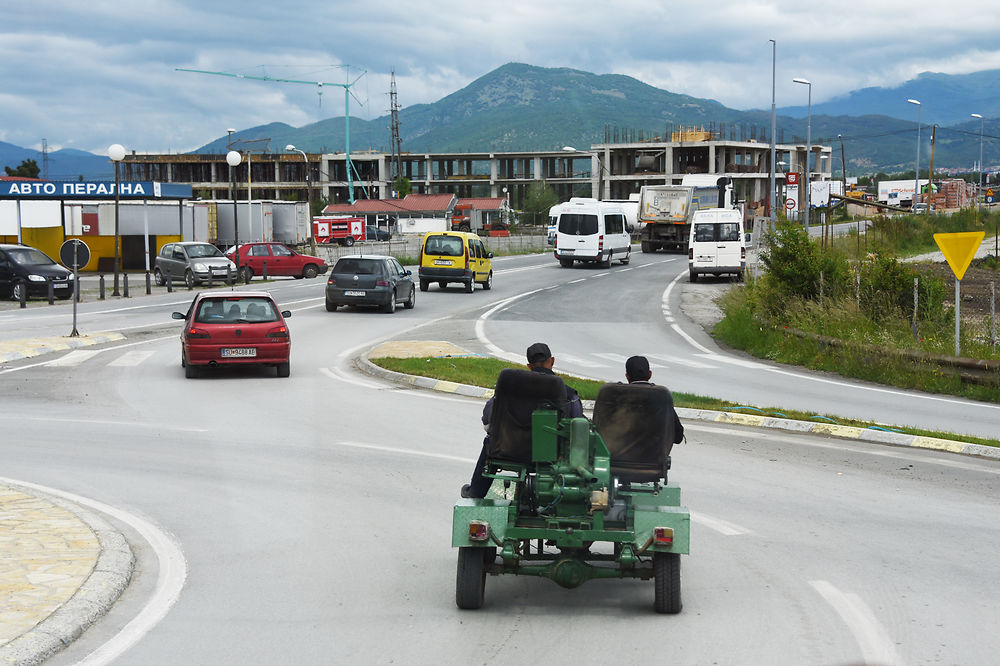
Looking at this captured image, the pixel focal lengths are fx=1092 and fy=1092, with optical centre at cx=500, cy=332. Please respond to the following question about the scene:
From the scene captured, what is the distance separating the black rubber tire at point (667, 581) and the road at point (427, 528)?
0.33ft

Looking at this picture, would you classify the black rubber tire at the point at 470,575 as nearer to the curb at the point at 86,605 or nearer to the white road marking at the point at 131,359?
the curb at the point at 86,605

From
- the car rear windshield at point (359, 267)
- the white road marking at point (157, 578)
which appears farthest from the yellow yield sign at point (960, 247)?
the car rear windshield at point (359, 267)

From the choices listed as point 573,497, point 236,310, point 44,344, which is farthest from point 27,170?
point 573,497

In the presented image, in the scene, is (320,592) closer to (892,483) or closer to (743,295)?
(892,483)

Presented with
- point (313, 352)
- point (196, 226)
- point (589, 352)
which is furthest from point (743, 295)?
point (196, 226)

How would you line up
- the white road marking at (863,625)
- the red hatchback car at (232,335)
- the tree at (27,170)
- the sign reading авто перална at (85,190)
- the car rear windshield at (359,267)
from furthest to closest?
the tree at (27,170) → the sign reading авто перална at (85,190) → the car rear windshield at (359,267) → the red hatchback car at (232,335) → the white road marking at (863,625)

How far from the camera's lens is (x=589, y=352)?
22016 mm

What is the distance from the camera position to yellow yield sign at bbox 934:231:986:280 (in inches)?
666

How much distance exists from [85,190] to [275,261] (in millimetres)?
13072

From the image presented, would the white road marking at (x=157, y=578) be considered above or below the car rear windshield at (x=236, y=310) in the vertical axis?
below

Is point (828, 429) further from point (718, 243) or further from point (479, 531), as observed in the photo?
point (718, 243)

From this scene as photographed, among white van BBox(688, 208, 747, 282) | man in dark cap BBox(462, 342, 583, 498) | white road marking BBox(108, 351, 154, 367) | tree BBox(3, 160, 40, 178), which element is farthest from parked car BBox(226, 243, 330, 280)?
tree BBox(3, 160, 40, 178)

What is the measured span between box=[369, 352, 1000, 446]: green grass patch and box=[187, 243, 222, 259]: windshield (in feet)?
87.9

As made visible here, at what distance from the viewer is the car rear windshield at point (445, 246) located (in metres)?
39.2
